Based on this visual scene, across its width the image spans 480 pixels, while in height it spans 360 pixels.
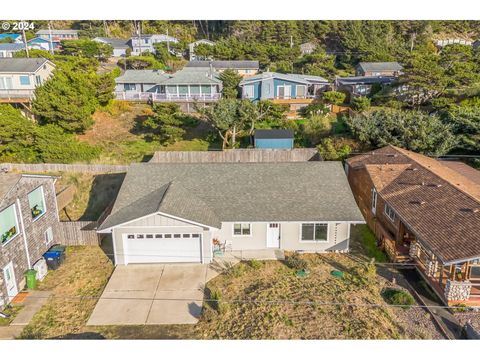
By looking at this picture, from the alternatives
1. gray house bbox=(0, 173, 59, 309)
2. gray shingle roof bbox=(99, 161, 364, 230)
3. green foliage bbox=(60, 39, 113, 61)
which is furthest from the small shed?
green foliage bbox=(60, 39, 113, 61)

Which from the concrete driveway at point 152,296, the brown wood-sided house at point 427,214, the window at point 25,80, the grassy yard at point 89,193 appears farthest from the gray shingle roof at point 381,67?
the concrete driveway at point 152,296

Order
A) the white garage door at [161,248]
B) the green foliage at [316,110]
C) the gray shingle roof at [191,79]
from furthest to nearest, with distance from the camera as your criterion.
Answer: the gray shingle roof at [191,79], the green foliage at [316,110], the white garage door at [161,248]

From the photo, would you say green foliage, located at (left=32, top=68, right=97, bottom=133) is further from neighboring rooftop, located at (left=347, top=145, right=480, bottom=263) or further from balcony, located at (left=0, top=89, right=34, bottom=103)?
neighboring rooftop, located at (left=347, top=145, right=480, bottom=263)

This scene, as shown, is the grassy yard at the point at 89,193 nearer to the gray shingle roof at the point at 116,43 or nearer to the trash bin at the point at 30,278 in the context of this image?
the trash bin at the point at 30,278

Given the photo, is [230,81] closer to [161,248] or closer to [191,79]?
[191,79]

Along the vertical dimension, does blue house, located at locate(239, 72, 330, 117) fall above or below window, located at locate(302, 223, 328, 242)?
above

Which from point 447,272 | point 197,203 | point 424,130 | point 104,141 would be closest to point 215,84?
point 104,141

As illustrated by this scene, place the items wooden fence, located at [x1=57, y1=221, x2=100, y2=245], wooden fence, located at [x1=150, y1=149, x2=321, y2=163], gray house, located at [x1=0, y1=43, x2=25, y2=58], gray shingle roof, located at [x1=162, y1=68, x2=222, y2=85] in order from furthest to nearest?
1. gray house, located at [x1=0, y1=43, x2=25, y2=58]
2. gray shingle roof, located at [x1=162, y1=68, x2=222, y2=85]
3. wooden fence, located at [x1=150, y1=149, x2=321, y2=163]
4. wooden fence, located at [x1=57, y1=221, x2=100, y2=245]

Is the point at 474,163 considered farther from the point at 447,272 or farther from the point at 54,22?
the point at 54,22
